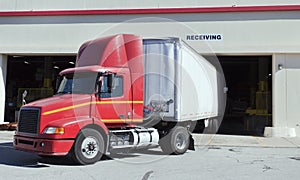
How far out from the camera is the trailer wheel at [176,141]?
36.7ft

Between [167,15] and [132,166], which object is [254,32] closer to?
[167,15]

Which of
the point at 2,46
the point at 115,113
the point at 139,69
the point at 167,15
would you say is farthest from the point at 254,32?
the point at 2,46

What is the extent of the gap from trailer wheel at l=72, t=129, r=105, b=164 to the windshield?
1.18 metres

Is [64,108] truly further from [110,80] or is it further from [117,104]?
[117,104]

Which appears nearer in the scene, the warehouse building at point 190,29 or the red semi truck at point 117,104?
the red semi truck at point 117,104

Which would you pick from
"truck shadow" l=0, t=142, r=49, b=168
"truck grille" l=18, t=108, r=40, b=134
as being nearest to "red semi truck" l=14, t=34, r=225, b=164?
"truck grille" l=18, t=108, r=40, b=134

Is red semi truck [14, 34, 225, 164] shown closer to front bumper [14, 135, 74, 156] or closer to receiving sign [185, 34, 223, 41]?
front bumper [14, 135, 74, 156]

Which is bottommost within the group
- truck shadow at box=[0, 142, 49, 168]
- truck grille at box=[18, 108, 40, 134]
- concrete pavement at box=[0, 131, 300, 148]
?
truck shadow at box=[0, 142, 49, 168]

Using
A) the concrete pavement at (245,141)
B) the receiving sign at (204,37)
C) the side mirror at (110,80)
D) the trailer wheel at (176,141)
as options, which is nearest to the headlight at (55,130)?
the side mirror at (110,80)

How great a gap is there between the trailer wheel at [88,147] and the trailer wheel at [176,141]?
96.9 inches

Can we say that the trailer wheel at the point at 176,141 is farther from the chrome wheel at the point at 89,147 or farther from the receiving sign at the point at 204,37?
the receiving sign at the point at 204,37

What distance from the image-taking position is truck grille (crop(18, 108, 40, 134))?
29.3ft

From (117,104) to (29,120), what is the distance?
239 cm

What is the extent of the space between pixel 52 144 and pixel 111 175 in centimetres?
169
